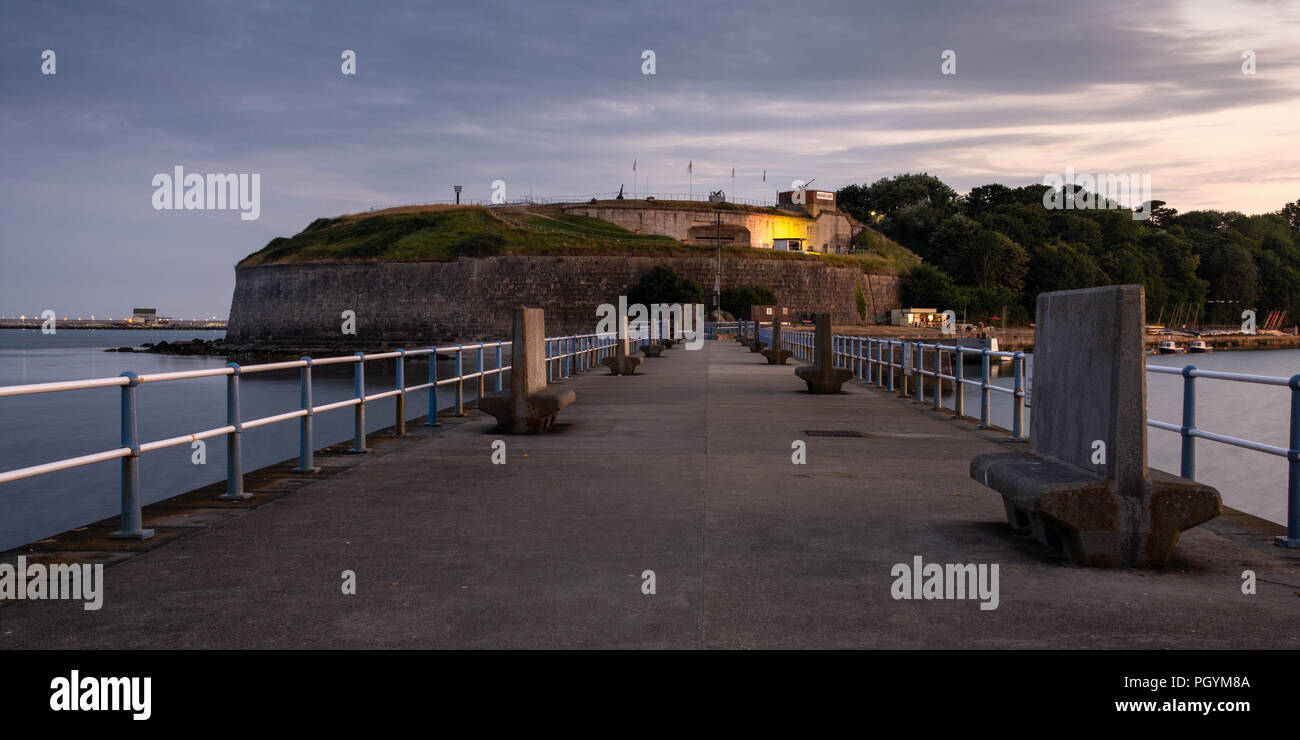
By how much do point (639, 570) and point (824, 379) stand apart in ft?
44.9

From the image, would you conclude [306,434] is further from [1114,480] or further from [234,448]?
[1114,480]

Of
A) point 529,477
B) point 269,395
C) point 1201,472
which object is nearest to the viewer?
point 529,477

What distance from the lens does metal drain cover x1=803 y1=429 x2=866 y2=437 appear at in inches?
491

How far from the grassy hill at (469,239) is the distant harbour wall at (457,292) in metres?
1.26

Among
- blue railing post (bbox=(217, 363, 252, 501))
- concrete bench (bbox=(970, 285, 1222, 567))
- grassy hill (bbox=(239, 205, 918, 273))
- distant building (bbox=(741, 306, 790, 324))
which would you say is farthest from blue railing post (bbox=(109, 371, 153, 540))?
grassy hill (bbox=(239, 205, 918, 273))

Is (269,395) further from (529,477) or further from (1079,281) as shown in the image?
(1079,281)

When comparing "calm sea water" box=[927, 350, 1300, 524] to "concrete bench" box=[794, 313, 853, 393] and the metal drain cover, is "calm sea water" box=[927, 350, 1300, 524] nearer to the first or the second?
the metal drain cover

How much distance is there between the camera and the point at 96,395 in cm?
5847

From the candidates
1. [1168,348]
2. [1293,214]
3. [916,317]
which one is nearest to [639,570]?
[916,317]

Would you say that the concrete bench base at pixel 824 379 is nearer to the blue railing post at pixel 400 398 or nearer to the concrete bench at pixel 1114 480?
the blue railing post at pixel 400 398

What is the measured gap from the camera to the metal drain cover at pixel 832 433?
12.5 m
